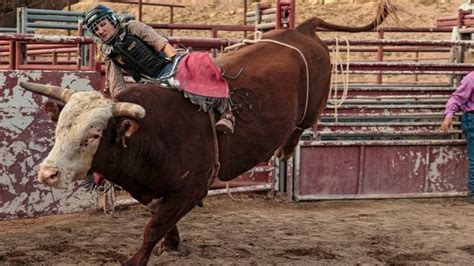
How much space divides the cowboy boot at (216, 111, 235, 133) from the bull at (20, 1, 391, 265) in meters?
0.07

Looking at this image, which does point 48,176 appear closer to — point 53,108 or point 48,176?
point 48,176

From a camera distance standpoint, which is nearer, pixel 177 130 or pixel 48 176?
pixel 48 176

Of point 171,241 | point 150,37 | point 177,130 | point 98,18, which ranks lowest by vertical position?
point 171,241

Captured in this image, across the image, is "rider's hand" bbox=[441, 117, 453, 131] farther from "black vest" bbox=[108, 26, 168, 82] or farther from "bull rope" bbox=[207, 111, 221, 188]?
"black vest" bbox=[108, 26, 168, 82]

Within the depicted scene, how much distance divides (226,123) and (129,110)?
0.83 metres

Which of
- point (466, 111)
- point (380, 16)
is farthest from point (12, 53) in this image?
point (466, 111)

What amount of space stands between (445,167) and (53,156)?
197 inches

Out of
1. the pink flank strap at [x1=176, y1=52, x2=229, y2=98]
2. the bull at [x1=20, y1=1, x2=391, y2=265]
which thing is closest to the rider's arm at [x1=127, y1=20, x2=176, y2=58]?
the pink flank strap at [x1=176, y1=52, x2=229, y2=98]

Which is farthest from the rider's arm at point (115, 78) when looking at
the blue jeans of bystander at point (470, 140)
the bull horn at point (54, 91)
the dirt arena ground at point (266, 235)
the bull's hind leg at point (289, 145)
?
the blue jeans of bystander at point (470, 140)

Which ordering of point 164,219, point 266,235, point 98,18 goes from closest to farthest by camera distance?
point 164,219 → point 98,18 → point 266,235

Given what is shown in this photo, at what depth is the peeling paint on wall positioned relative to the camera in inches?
223

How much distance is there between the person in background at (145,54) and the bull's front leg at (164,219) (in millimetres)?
470

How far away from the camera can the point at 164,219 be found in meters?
4.05

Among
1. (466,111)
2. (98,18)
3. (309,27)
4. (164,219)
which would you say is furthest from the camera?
(466,111)
